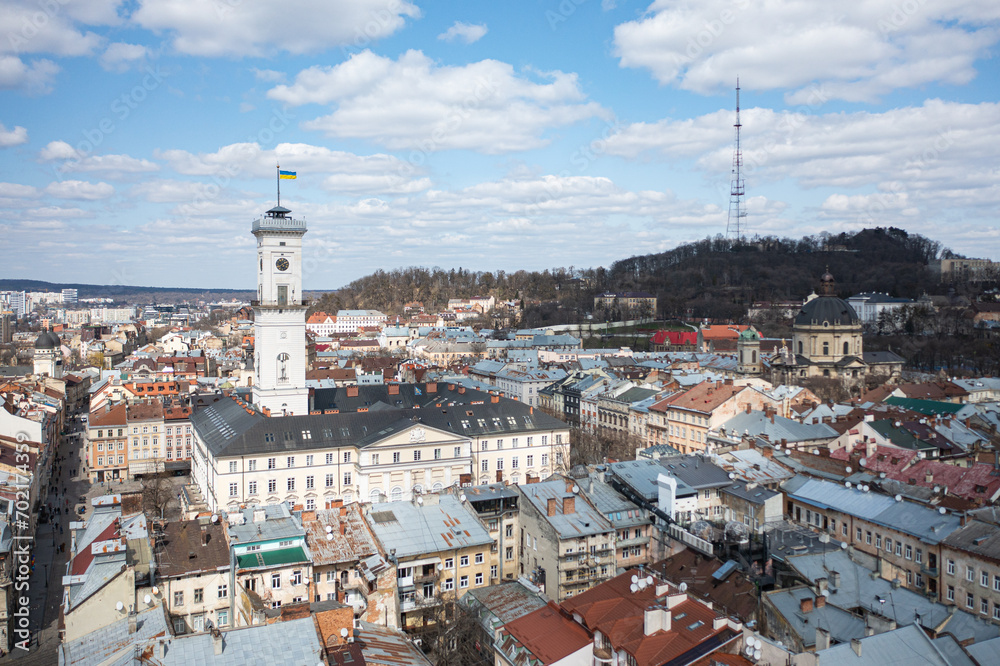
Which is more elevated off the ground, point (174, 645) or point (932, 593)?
point (174, 645)

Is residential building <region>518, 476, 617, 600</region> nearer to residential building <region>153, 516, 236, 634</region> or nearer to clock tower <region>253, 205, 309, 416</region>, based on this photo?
residential building <region>153, 516, 236, 634</region>

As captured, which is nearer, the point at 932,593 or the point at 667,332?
Answer: the point at 932,593

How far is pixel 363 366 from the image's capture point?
339 ft

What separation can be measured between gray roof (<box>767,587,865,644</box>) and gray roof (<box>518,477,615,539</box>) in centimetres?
858

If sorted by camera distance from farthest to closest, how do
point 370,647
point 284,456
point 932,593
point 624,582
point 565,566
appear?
point 284,456 < point 565,566 < point 932,593 < point 624,582 < point 370,647

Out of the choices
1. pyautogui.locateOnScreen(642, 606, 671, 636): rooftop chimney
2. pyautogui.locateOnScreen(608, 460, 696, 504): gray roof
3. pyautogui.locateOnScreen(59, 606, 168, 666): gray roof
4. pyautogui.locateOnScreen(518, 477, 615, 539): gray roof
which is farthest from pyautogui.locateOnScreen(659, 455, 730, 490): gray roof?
pyautogui.locateOnScreen(59, 606, 168, 666): gray roof

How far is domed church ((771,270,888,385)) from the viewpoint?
311 feet

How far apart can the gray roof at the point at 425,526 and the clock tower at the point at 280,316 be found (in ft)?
73.4

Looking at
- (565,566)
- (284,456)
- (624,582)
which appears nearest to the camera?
(624,582)

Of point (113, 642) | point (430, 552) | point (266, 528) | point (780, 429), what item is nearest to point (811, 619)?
point (430, 552)

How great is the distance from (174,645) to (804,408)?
56.0 metres

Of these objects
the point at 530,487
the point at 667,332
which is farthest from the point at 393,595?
the point at 667,332

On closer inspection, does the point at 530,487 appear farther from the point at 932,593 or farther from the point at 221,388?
the point at 221,388

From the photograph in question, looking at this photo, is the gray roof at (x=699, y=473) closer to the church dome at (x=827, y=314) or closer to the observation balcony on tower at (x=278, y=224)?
the observation balcony on tower at (x=278, y=224)
